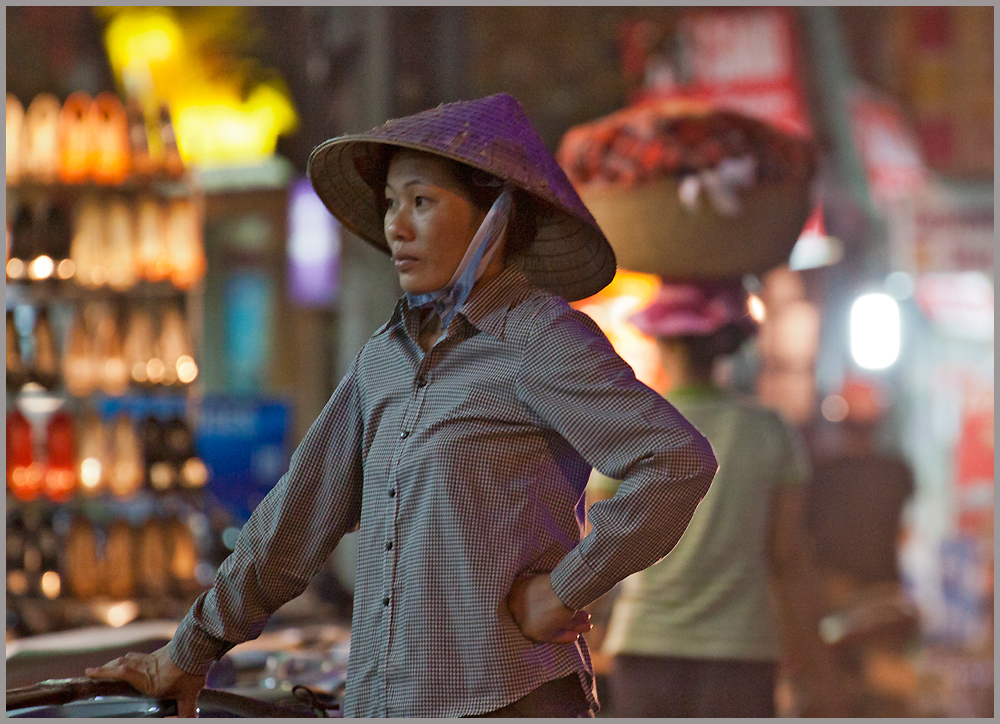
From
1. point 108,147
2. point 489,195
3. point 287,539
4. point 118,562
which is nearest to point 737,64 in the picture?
point 108,147

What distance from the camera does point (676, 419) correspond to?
1.34 metres

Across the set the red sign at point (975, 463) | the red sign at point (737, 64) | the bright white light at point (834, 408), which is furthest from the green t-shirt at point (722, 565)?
the bright white light at point (834, 408)

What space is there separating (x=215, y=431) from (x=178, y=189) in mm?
1303

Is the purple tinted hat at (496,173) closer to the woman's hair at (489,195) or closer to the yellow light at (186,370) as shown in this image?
the woman's hair at (489,195)

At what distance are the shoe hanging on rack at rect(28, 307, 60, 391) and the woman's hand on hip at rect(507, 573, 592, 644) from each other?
3.29m

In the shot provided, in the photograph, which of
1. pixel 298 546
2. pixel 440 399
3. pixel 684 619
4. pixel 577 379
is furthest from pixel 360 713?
pixel 684 619

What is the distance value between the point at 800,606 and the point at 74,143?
3.20 metres

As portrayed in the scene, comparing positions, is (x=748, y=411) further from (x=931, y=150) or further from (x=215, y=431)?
(x=931, y=150)

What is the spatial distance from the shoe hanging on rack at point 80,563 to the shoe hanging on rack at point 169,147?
4.66 ft

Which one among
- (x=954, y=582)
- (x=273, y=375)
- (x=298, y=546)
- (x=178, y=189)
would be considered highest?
(x=178, y=189)

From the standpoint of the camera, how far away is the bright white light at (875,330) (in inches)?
265

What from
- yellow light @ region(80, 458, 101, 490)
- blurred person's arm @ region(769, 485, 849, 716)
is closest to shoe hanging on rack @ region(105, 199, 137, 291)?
yellow light @ region(80, 458, 101, 490)

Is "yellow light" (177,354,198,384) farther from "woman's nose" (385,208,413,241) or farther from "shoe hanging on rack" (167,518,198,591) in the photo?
"woman's nose" (385,208,413,241)

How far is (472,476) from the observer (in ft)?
4.56
